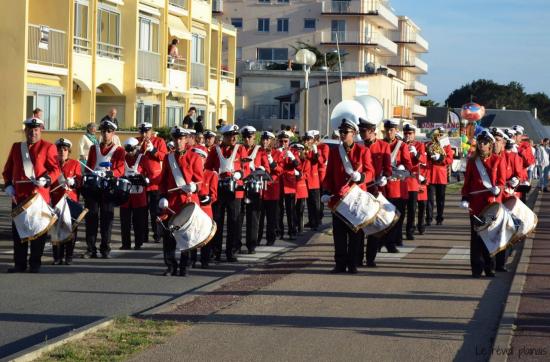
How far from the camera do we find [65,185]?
1472 centimetres

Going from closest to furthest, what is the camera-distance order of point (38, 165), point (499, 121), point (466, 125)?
point (38, 165), point (466, 125), point (499, 121)

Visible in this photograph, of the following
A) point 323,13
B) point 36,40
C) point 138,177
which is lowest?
point 138,177

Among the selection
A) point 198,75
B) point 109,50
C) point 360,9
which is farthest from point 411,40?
point 109,50

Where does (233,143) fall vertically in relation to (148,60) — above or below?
below

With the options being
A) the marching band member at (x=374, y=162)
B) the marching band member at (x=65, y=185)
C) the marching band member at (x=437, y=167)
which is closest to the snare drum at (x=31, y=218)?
the marching band member at (x=65, y=185)

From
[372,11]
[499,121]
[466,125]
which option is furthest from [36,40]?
[372,11]

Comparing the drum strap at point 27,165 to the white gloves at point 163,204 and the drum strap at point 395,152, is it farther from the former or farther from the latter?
the drum strap at point 395,152

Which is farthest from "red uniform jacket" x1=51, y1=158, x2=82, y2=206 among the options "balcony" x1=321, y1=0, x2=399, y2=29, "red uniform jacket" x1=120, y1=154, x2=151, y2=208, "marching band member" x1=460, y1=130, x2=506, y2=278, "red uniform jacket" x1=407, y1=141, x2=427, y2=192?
"balcony" x1=321, y1=0, x2=399, y2=29

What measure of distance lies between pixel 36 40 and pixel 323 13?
178 ft

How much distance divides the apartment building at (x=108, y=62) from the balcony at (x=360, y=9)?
32954mm

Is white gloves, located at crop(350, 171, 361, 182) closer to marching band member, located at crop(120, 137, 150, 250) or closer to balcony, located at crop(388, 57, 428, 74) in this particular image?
marching band member, located at crop(120, 137, 150, 250)

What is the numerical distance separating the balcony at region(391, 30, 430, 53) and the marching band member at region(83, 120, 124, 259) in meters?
90.9

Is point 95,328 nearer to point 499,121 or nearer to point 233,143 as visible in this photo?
point 233,143

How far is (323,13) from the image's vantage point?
85438mm
